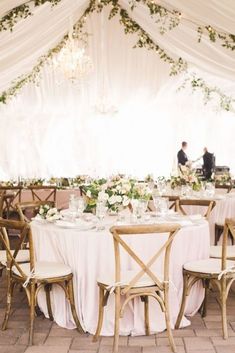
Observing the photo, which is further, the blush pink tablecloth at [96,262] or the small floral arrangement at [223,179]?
the small floral arrangement at [223,179]

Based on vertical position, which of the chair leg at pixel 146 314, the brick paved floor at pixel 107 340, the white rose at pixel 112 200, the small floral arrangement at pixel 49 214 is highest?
the white rose at pixel 112 200

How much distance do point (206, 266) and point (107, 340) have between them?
98 centimetres

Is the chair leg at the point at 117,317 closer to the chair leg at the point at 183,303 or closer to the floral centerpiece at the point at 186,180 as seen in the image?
the chair leg at the point at 183,303

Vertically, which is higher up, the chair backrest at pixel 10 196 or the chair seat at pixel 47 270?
the chair backrest at pixel 10 196

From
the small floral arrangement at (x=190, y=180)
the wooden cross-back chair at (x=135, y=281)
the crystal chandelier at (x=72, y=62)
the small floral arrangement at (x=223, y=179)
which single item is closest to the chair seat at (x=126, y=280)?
the wooden cross-back chair at (x=135, y=281)

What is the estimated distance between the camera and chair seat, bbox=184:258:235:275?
4.26 meters

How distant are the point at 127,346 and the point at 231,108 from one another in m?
8.29

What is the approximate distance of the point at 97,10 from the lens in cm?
802

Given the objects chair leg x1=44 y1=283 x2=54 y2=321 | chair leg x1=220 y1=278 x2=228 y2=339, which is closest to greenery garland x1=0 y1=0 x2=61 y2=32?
chair leg x1=44 y1=283 x2=54 y2=321

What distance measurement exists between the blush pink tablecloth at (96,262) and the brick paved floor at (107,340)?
12cm

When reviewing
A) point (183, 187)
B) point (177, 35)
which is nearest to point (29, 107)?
point (183, 187)

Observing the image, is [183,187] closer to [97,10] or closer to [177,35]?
[177,35]

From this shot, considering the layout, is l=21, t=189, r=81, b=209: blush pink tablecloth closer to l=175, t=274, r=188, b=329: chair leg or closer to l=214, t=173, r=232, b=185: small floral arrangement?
l=214, t=173, r=232, b=185: small floral arrangement

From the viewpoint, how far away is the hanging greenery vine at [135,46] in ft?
25.2
